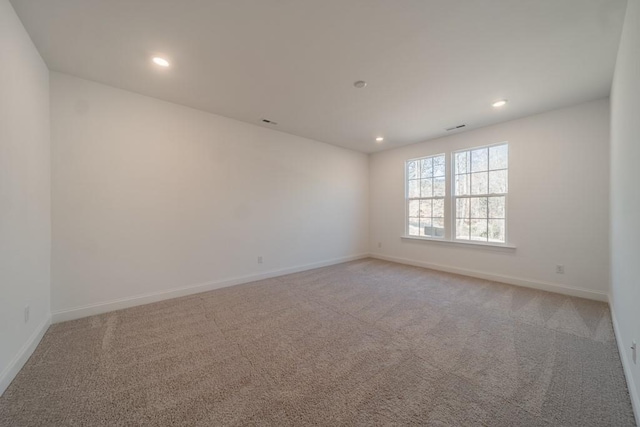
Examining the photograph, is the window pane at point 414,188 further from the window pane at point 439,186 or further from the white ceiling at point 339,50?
the white ceiling at point 339,50

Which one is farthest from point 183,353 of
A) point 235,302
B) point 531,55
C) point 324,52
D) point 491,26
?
point 531,55

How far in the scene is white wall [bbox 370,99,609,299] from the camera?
3131mm

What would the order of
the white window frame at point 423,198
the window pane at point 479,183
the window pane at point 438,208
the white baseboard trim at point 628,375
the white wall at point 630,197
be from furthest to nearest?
the window pane at point 438,208 < the white window frame at point 423,198 < the window pane at point 479,183 < the white wall at point 630,197 < the white baseboard trim at point 628,375

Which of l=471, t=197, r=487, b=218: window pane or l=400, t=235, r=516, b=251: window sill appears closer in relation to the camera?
l=400, t=235, r=516, b=251: window sill

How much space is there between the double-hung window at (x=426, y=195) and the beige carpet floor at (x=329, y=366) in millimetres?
2054

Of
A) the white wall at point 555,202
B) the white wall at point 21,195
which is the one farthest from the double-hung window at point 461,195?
the white wall at point 21,195

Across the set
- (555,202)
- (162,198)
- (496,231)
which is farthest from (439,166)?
(162,198)

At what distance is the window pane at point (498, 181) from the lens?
3957 mm

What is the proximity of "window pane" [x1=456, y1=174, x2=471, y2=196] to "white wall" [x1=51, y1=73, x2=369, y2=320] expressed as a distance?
2.81 m

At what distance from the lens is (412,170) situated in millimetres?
5277

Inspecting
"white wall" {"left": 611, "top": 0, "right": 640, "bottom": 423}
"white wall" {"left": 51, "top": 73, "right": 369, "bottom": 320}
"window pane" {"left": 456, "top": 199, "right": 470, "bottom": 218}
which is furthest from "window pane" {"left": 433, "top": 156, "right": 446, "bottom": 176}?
"white wall" {"left": 611, "top": 0, "right": 640, "bottom": 423}

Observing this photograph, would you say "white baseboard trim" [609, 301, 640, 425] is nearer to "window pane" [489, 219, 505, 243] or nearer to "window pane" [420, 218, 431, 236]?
"window pane" [489, 219, 505, 243]

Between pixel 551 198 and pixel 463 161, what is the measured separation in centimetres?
143

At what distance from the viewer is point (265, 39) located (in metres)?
2.07
